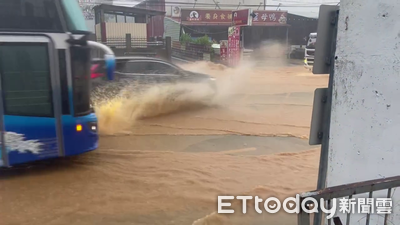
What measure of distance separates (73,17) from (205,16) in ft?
101

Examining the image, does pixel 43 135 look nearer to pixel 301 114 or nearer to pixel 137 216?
pixel 137 216

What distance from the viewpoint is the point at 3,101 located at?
528cm

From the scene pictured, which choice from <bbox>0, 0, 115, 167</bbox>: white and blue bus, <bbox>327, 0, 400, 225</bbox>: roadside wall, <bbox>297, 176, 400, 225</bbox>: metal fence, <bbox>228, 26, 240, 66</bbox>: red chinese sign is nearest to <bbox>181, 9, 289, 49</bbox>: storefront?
<bbox>228, 26, 240, 66</bbox>: red chinese sign

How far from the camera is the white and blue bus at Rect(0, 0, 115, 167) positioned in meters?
5.26

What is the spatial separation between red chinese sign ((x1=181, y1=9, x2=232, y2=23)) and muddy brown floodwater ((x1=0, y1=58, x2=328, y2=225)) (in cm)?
2476

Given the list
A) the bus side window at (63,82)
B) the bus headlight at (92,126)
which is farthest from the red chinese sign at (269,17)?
the bus side window at (63,82)

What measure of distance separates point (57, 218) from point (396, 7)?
4504 millimetres

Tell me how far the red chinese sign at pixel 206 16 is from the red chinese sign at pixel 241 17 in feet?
9.91

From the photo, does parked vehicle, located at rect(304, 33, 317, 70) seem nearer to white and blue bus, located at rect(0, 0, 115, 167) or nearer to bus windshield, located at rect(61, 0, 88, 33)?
bus windshield, located at rect(61, 0, 88, 33)

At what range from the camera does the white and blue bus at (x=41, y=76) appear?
17.3 ft

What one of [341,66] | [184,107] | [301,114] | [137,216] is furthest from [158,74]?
[341,66]

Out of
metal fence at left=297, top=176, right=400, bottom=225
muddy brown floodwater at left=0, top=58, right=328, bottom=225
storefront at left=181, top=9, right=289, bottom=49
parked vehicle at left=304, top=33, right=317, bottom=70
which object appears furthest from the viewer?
storefront at left=181, top=9, right=289, bottom=49

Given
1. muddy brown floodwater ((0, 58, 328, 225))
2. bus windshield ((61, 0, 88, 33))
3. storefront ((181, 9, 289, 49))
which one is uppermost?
storefront ((181, 9, 289, 49))

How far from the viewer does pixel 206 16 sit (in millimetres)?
35156
